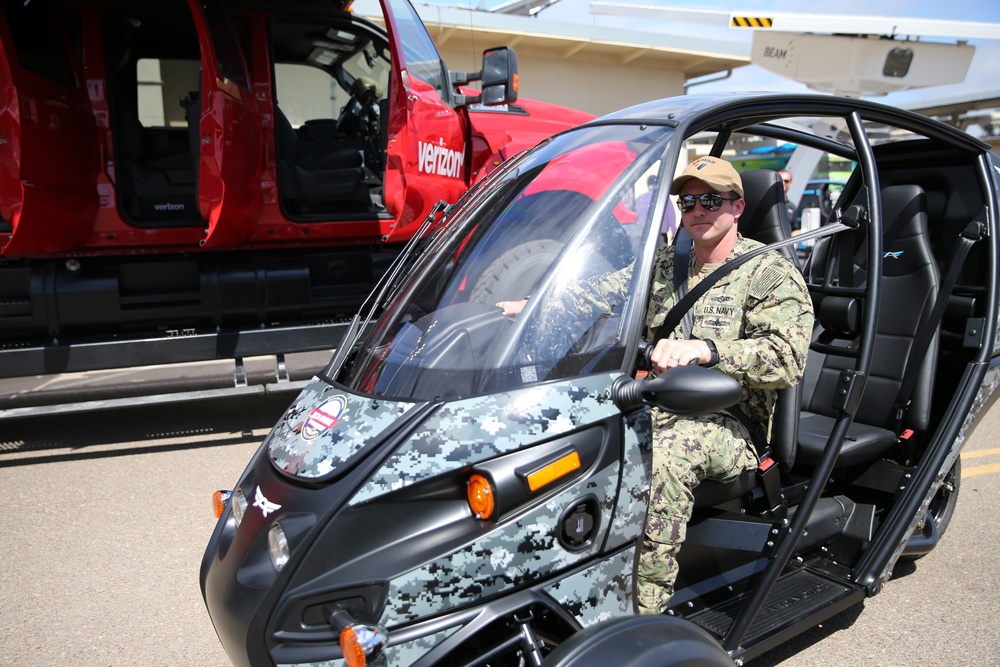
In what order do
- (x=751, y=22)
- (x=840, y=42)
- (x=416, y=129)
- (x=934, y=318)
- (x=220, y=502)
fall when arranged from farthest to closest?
(x=840, y=42)
(x=751, y=22)
(x=416, y=129)
(x=934, y=318)
(x=220, y=502)

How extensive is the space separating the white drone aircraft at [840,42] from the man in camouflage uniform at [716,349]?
1439 cm

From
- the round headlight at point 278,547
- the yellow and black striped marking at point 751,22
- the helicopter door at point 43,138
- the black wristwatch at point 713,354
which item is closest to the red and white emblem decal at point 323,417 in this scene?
the round headlight at point 278,547

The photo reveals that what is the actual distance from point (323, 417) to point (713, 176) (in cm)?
151

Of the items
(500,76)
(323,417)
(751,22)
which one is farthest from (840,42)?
(323,417)

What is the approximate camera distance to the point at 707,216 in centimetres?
251

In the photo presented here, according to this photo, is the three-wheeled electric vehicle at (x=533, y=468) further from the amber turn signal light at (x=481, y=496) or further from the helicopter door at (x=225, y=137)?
the helicopter door at (x=225, y=137)

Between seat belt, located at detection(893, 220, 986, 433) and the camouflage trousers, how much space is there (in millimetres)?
1140

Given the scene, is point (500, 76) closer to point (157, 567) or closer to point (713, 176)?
point (713, 176)

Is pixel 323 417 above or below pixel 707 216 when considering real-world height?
below

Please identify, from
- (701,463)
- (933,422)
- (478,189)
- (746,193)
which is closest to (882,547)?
(933,422)

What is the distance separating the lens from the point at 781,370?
2268mm

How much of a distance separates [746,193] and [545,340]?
1.88m

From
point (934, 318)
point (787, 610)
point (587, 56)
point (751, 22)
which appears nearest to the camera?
point (787, 610)

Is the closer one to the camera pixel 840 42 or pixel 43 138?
pixel 43 138
